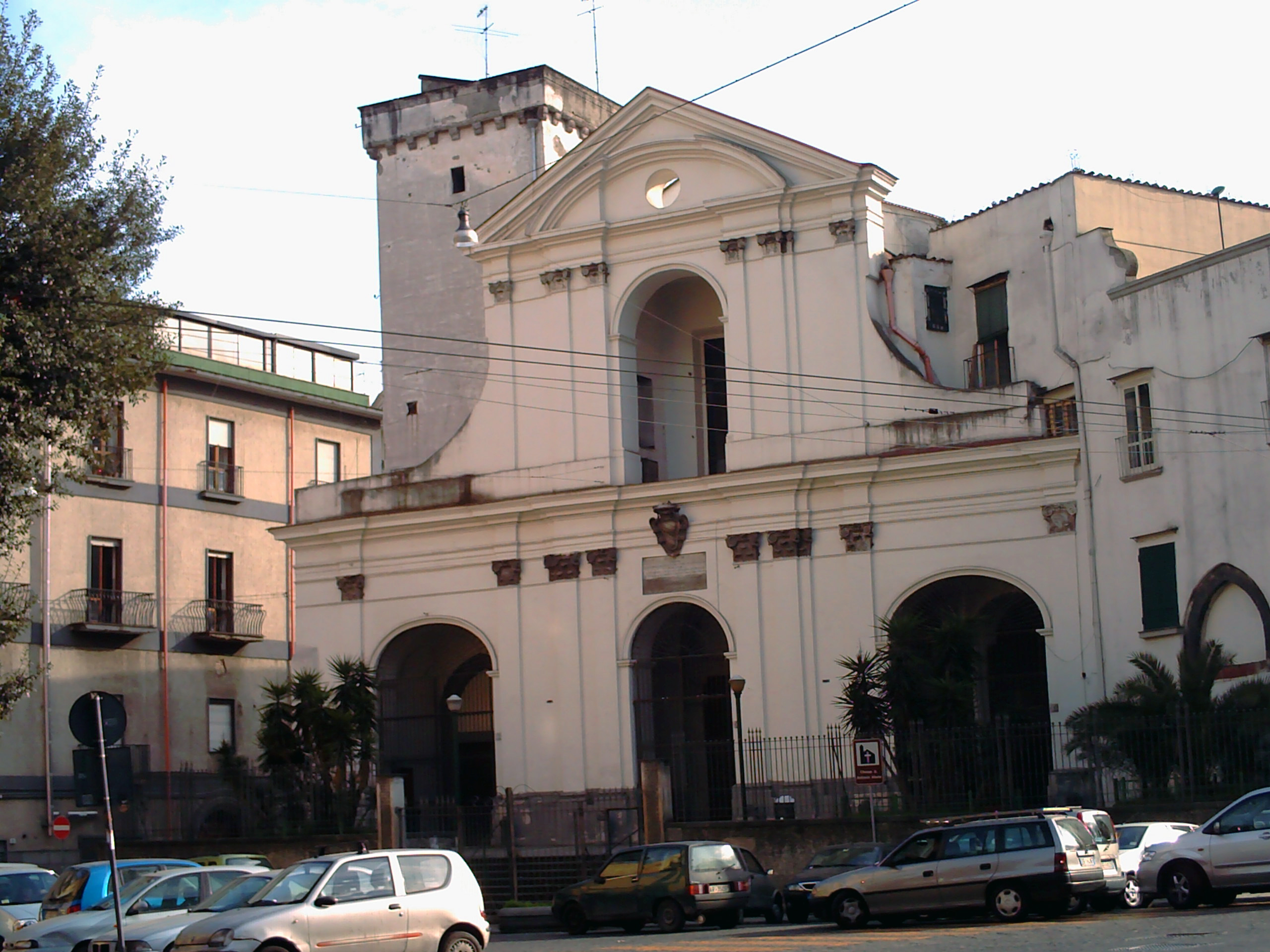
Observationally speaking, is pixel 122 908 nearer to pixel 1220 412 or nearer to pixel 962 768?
pixel 962 768

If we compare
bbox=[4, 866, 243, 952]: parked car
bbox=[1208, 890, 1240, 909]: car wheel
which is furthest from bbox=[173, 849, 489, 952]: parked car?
bbox=[1208, 890, 1240, 909]: car wheel

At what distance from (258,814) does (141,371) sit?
11631mm

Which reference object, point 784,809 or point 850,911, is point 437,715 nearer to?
point 784,809

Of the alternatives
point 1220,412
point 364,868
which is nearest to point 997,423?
point 1220,412

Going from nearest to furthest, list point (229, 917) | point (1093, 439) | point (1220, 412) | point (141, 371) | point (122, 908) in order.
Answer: point (229, 917)
point (122, 908)
point (141, 371)
point (1220, 412)
point (1093, 439)

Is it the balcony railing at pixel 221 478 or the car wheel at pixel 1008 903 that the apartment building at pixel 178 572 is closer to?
the balcony railing at pixel 221 478

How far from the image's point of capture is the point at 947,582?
3228cm

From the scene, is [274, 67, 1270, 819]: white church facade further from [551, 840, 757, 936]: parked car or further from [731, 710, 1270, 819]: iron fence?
[551, 840, 757, 936]: parked car

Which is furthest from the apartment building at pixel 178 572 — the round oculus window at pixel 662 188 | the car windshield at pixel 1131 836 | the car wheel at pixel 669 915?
the car windshield at pixel 1131 836

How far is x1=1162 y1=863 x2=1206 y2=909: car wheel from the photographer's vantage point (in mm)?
18484

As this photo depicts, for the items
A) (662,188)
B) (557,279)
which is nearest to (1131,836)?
(662,188)

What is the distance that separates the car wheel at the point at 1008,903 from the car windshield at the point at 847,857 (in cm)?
451

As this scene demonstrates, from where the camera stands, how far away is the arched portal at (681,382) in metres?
36.1

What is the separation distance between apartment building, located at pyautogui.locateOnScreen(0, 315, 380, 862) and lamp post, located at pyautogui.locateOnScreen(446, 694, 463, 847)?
18.6 ft
